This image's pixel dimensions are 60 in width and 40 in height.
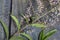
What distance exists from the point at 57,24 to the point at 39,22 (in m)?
0.13

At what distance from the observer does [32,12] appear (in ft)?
4.83

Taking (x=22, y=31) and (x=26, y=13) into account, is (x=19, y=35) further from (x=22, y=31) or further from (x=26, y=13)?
(x=26, y=13)

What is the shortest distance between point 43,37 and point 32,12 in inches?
7.7

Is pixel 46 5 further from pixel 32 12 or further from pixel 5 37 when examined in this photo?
pixel 5 37

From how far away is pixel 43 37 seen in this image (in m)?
1.43

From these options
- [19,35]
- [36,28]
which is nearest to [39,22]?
[36,28]

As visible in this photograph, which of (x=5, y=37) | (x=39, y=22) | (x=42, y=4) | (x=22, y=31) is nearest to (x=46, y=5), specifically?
(x=42, y=4)

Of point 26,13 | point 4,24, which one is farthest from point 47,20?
point 4,24

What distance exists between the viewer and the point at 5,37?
1464 millimetres

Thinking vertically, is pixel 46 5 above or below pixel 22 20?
above

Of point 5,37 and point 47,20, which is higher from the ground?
point 47,20

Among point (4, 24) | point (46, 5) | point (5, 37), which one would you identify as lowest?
point (5, 37)

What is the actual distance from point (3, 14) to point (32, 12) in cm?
21

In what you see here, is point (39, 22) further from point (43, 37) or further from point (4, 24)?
point (4, 24)
